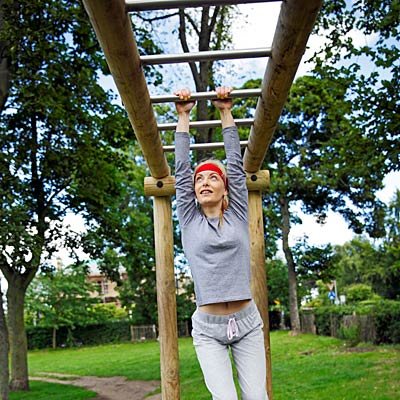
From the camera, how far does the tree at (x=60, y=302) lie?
113ft

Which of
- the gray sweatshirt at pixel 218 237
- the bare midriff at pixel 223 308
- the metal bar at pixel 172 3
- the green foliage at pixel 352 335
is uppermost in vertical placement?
the metal bar at pixel 172 3

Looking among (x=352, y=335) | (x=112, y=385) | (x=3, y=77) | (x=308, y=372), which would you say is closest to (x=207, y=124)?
(x=308, y=372)

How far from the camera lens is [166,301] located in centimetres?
494

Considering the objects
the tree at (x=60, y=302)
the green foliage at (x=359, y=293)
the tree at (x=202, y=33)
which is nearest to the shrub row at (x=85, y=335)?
the tree at (x=60, y=302)

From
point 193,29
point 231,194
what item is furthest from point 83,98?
point 231,194

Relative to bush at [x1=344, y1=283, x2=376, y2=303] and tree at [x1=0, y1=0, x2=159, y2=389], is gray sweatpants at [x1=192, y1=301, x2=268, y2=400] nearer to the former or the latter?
tree at [x1=0, y1=0, x2=159, y2=389]

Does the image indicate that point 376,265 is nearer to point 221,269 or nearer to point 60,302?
point 60,302

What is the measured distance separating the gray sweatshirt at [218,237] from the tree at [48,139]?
24.0 ft

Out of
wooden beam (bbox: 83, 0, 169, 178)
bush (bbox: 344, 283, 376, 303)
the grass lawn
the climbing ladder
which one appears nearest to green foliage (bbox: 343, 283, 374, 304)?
bush (bbox: 344, 283, 376, 303)

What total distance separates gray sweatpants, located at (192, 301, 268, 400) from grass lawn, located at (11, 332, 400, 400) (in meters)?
5.71

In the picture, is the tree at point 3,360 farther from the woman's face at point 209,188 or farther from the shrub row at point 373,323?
the shrub row at point 373,323

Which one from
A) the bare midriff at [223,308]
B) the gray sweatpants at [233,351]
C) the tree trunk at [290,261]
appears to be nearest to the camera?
the gray sweatpants at [233,351]

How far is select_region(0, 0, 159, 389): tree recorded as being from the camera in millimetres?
11141

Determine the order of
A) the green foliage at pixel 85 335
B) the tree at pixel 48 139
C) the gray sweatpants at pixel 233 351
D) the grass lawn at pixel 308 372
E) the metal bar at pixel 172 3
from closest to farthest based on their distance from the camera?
the metal bar at pixel 172 3, the gray sweatpants at pixel 233 351, the grass lawn at pixel 308 372, the tree at pixel 48 139, the green foliage at pixel 85 335
